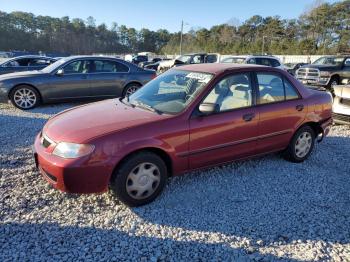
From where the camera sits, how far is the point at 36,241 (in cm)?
296

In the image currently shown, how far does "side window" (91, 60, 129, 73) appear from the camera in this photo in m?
9.19

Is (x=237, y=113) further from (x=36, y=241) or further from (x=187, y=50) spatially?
(x=187, y=50)

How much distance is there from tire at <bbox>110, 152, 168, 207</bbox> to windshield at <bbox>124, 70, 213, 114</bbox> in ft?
2.23

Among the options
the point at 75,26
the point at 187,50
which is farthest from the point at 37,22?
the point at 187,50

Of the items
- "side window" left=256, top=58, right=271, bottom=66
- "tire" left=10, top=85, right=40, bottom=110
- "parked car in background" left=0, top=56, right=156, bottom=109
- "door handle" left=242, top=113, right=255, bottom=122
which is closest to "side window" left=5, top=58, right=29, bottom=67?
"parked car in background" left=0, top=56, right=156, bottom=109

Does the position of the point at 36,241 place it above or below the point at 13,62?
below

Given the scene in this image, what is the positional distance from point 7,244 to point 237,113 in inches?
117

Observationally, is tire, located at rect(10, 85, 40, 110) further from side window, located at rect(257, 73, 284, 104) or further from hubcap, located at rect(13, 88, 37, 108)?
side window, located at rect(257, 73, 284, 104)

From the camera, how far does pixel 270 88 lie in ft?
15.1

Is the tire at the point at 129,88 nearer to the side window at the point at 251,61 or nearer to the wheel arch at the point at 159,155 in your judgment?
the wheel arch at the point at 159,155

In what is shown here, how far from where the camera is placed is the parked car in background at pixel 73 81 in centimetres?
844

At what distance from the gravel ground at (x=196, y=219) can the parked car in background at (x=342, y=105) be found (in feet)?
9.02

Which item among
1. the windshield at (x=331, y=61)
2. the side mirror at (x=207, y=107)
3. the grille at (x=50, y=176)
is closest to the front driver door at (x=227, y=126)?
the side mirror at (x=207, y=107)

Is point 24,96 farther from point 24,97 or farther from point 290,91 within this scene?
point 290,91
